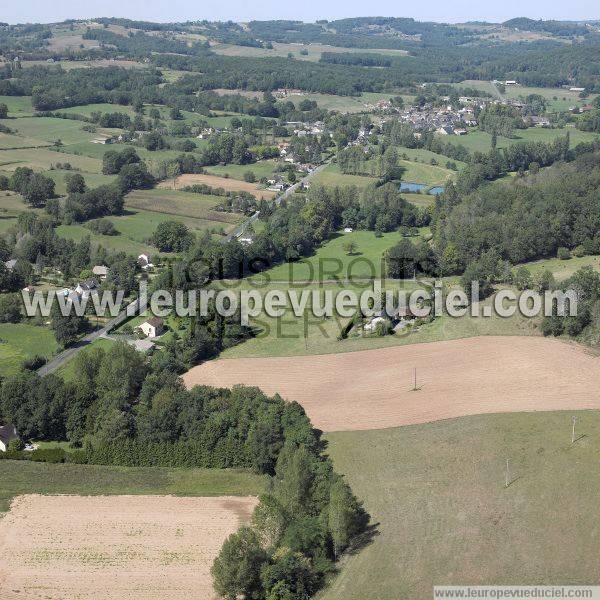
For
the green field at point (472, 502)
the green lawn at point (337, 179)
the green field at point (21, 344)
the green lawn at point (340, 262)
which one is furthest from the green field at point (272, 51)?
the green field at point (472, 502)

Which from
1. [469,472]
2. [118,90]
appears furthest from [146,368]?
[118,90]

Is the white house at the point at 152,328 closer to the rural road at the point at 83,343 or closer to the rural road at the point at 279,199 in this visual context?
the rural road at the point at 83,343

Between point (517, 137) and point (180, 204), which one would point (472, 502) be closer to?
point (180, 204)

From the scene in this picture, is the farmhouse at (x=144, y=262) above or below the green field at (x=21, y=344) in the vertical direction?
above

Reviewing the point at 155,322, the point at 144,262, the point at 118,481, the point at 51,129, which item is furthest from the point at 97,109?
the point at 118,481

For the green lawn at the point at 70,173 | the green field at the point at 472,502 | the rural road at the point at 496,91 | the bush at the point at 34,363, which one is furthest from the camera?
the rural road at the point at 496,91
